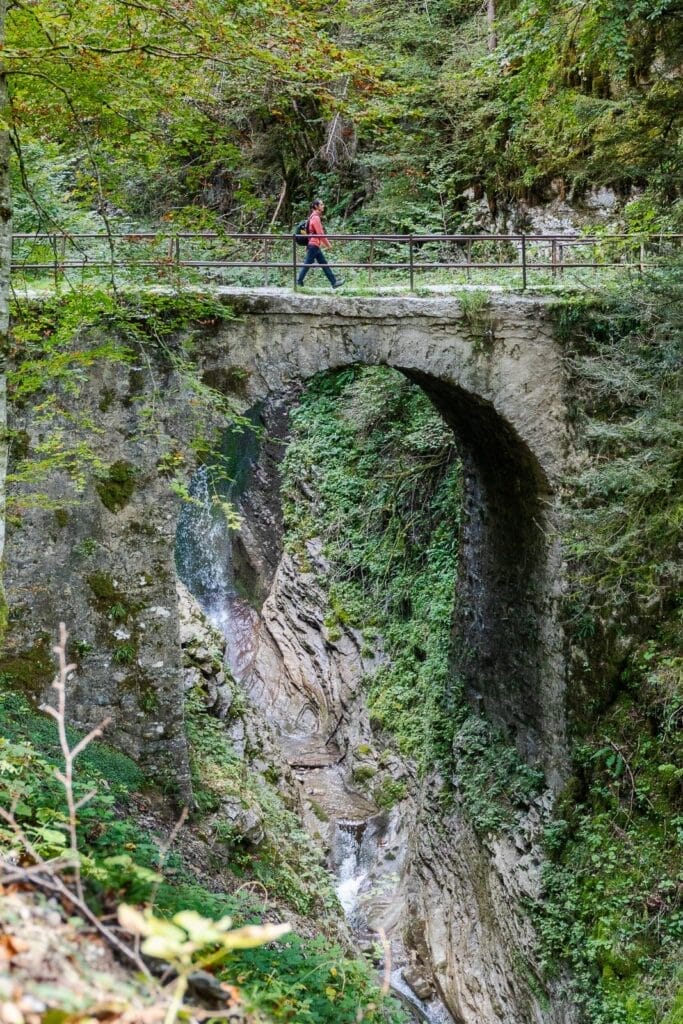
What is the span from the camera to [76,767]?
19.8 ft

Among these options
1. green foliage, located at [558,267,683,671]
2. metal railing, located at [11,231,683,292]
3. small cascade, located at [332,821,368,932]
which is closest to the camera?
metal railing, located at [11,231,683,292]

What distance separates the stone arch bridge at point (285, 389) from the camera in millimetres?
7371

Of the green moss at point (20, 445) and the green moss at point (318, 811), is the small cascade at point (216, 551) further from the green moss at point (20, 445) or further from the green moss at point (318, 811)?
the green moss at point (20, 445)

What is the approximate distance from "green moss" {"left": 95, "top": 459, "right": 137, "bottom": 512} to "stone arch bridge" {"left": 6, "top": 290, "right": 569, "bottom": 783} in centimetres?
7

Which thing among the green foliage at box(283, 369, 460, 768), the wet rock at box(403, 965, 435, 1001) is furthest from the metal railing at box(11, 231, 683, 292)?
the wet rock at box(403, 965, 435, 1001)

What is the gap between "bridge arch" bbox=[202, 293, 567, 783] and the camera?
24.8 feet

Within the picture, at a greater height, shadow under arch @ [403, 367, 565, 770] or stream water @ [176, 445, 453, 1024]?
shadow under arch @ [403, 367, 565, 770]

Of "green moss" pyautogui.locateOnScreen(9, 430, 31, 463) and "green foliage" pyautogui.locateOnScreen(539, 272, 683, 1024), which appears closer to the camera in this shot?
"green foliage" pyautogui.locateOnScreen(539, 272, 683, 1024)

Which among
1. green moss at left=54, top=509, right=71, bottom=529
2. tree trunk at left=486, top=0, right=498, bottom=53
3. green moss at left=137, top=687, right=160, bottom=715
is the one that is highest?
tree trunk at left=486, top=0, right=498, bottom=53

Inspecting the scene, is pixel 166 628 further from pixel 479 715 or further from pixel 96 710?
pixel 479 715

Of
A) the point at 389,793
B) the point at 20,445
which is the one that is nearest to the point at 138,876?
the point at 20,445

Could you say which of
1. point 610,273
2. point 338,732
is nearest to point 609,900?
point 610,273

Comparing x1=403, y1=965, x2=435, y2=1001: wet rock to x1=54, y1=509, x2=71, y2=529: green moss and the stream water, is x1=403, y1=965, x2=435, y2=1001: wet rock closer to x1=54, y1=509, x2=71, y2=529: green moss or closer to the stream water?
the stream water

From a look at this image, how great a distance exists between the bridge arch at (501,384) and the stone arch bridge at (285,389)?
0.5 inches
